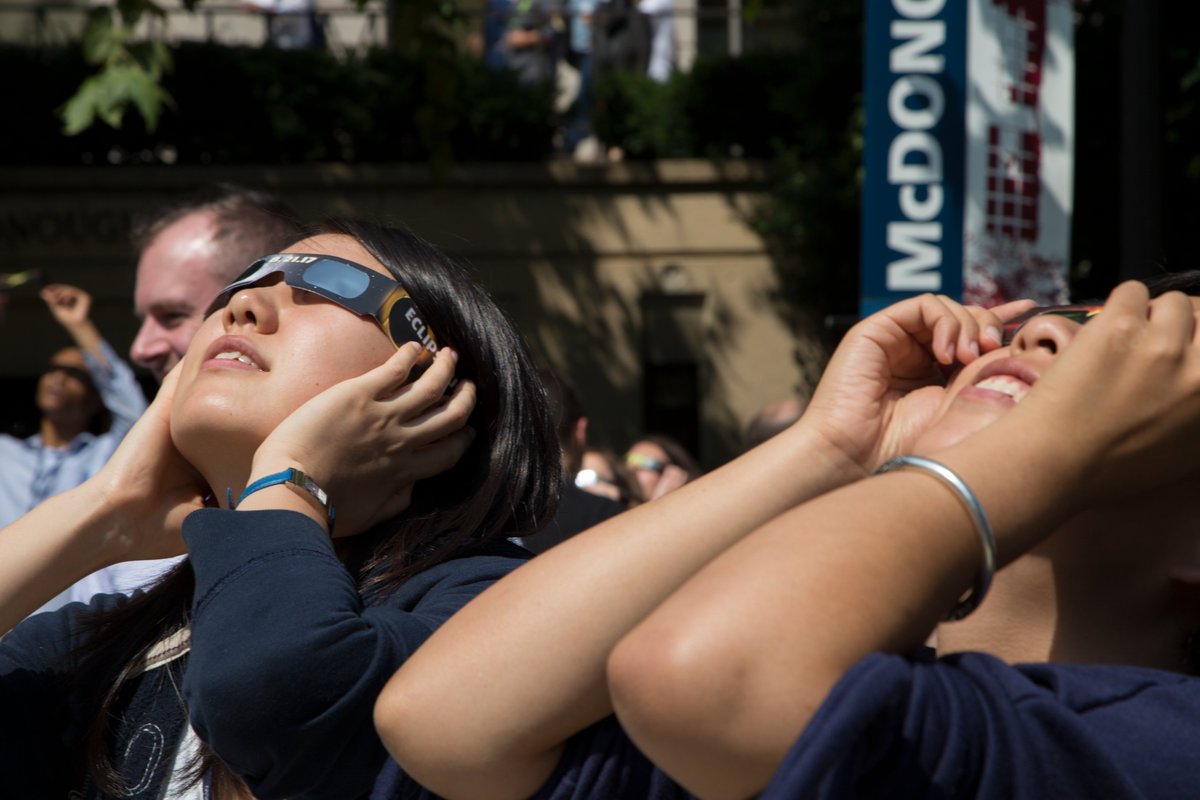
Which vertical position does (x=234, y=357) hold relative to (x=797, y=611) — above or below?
above

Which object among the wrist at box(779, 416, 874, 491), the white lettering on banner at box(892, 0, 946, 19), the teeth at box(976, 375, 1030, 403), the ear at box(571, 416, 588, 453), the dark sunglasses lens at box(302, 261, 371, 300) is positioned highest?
the white lettering on banner at box(892, 0, 946, 19)

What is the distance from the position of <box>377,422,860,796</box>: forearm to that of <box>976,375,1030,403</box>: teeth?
22 centimetres

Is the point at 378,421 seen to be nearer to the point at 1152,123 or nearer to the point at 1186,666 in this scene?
the point at 1186,666

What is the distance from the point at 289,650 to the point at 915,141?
13.0 feet

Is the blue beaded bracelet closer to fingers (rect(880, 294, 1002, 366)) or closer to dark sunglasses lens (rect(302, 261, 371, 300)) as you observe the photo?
dark sunglasses lens (rect(302, 261, 371, 300))

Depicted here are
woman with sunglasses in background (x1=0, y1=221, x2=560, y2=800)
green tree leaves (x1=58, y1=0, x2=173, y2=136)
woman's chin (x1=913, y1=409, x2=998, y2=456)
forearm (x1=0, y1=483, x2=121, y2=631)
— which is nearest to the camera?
woman's chin (x1=913, y1=409, x2=998, y2=456)

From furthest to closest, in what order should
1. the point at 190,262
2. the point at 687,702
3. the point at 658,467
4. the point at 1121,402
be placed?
the point at 658,467, the point at 190,262, the point at 1121,402, the point at 687,702

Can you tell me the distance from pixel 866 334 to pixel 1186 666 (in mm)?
507

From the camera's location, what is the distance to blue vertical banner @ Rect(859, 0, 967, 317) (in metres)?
4.84

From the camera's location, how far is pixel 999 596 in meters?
1.51

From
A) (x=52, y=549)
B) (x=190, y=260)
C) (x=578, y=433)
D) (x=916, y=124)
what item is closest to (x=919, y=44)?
(x=916, y=124)

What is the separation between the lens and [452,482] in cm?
208

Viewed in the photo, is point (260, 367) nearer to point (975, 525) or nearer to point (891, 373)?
point (891, 373)

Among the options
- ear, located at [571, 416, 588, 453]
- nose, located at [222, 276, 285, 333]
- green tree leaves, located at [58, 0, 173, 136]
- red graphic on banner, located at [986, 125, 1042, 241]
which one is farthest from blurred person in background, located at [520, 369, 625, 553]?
green tree leaves, located at [58, 0, 173, 136]
